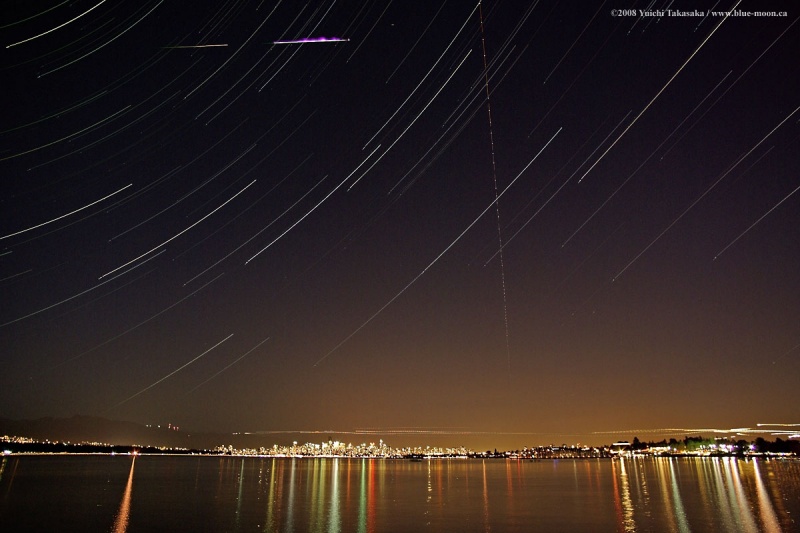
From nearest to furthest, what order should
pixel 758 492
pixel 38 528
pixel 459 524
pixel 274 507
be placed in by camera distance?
pixel 38 528 → pixel 459 524 → pixel 274 507 → pixel 758 492

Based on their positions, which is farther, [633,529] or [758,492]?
[758,492]

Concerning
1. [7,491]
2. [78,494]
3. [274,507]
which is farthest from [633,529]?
[7,491]

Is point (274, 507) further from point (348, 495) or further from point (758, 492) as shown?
point (758, 492)

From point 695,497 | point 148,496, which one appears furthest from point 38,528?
point 695,497

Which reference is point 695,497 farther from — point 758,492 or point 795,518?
point 795,518

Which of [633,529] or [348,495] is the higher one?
[348,495]

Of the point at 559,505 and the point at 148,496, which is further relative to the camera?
the point at 148,496

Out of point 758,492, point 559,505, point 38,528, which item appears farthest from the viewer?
point 758,492

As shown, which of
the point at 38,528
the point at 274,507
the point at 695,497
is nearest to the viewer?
the point at 38,528

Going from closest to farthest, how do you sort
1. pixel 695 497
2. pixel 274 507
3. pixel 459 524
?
pixel 459 524
pixel 274 507
pixel 695 497
